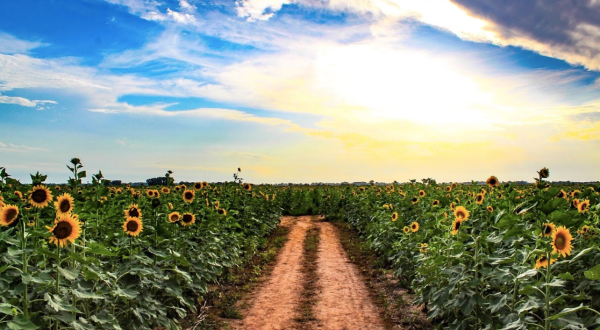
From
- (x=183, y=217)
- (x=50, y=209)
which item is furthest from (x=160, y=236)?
(x=50, y=209)

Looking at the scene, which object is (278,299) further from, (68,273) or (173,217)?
(68,273)

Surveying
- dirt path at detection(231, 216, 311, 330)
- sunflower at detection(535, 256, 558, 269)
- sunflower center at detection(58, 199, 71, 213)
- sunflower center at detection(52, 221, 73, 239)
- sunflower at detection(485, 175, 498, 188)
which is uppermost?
sunflower at detection(485, 175, 498, 188)

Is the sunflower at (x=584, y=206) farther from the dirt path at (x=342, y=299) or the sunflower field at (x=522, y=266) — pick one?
the dirt path at (x=342, y=299)

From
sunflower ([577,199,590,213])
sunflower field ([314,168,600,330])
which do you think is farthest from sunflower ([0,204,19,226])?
sunflower ([577,199,590,213])

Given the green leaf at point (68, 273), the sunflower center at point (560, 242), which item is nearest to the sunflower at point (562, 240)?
the sunflower center at point (560, 242)

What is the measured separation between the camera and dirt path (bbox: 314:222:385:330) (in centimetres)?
774

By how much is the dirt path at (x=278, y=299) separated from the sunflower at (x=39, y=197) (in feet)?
13.0

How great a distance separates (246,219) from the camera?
1428cm

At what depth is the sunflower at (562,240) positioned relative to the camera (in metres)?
4.03

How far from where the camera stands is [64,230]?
4.13 meters

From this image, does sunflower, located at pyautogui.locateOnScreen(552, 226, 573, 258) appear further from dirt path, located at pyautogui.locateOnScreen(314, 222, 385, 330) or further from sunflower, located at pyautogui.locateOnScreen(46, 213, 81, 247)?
sunflower, located at pyautogui.locateOnScreen(46, 213, 81, 247)

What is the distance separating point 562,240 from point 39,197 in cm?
569

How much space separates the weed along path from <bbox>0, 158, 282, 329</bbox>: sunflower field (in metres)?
1.27

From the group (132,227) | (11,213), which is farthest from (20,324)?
(132,227)
